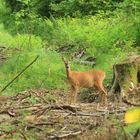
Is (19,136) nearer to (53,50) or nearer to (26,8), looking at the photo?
(53,50)

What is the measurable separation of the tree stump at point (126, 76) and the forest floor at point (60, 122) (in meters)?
1.85

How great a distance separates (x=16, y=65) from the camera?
15438mm

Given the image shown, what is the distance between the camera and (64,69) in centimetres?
1493

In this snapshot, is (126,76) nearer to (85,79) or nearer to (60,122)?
(85,79)

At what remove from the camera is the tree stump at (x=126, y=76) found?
10.8 metres

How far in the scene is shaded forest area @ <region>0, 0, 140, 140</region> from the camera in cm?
744

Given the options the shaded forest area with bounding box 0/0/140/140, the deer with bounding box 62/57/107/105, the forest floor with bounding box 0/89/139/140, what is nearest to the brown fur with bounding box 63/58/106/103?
the deer with bounding box 62/57/107/105

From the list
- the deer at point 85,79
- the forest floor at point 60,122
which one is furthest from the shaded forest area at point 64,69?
the deer at point 85,79

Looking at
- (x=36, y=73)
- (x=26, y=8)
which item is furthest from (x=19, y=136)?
(x=26, y=8)

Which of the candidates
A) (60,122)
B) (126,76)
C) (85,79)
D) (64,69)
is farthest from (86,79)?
(64,69)

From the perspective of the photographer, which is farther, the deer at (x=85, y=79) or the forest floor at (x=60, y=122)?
the deer at (x=85, y=79)

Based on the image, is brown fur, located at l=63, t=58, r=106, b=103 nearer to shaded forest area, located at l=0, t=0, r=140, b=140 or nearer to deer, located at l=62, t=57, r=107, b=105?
deer, located at l=62, t=57, r=107, b=105

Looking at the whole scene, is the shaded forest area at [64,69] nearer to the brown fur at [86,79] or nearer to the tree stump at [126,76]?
the tree stump at [126,76]

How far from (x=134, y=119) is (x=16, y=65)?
13.2 metres
